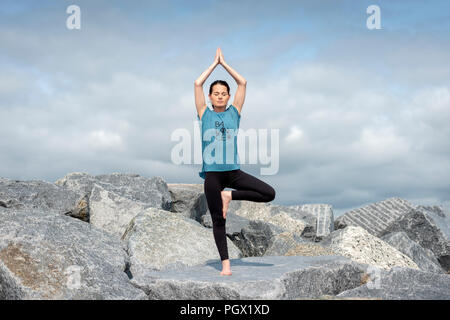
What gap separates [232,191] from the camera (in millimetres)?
6418

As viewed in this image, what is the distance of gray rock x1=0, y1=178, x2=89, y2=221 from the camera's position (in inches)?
404

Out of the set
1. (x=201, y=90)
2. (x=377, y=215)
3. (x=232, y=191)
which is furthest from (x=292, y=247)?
(x=377, y=215)

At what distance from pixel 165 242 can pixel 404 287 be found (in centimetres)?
418

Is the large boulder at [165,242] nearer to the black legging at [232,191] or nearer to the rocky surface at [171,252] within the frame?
the rocky surface at [171,252]

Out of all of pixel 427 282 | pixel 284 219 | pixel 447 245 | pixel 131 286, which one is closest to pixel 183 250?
pixel 131 286

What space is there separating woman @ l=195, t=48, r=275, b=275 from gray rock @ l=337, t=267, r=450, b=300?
1.73 m

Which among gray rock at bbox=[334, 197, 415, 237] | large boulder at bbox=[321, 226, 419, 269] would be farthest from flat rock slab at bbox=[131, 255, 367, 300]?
gray rock at bbox=[334, 197, 415, 237]

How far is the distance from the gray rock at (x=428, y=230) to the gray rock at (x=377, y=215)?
2.03 ft

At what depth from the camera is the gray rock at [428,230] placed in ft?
41.7

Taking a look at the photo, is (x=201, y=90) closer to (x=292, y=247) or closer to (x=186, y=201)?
(x=292, y=247)

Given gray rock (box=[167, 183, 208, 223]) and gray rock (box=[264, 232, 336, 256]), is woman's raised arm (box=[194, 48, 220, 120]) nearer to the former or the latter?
gray rock (box=[264, 232, 336, 256])
